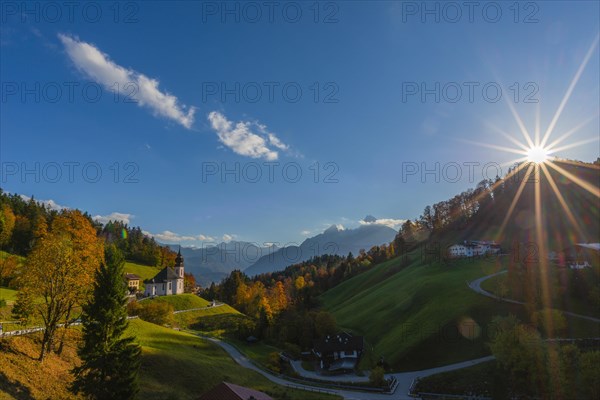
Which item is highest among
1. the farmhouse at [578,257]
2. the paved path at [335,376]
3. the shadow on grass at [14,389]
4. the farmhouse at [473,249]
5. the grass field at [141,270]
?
the farmhouse at [473,249]

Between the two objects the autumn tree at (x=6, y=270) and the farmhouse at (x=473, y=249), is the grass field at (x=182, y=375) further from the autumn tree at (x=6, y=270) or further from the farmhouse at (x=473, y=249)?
the farmhouse at (x=473, y=249)

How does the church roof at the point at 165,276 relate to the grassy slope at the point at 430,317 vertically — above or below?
above

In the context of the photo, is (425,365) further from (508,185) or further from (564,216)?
(508,185)

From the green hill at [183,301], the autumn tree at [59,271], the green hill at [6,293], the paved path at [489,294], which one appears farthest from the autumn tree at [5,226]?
the paved path at [489,294]

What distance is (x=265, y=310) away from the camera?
301ft

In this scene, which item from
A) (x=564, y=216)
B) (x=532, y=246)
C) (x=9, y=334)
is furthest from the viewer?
(x=564, y=216)

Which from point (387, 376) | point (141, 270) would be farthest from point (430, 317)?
point (141, 270)

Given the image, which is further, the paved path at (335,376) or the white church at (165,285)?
the white church at (165,285)

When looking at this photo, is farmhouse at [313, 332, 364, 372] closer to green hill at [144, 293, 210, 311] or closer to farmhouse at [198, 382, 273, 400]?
farmhouse at [198, 382, 273, 400]

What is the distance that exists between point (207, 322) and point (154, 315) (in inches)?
916

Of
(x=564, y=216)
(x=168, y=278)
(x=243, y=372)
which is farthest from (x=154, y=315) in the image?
(x=564, y=216)

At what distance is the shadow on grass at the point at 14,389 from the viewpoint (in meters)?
25.9

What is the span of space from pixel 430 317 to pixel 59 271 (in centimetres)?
6559

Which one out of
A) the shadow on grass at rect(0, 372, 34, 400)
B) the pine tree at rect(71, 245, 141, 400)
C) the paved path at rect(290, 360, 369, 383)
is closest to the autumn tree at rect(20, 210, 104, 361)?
the pine tree at rect(71, 245, 141, 400)
